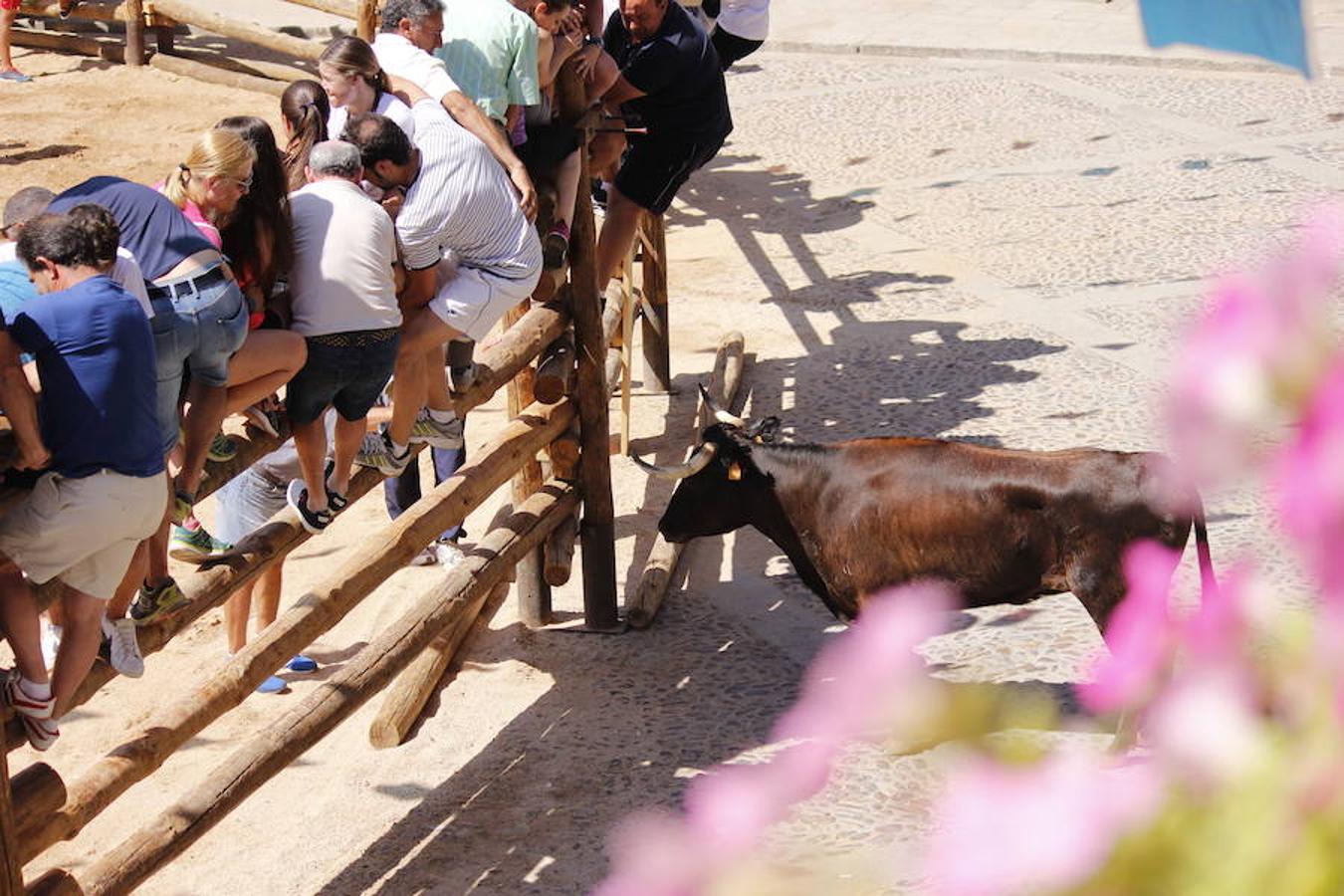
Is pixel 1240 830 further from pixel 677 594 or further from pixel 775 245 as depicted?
pixel 775 245

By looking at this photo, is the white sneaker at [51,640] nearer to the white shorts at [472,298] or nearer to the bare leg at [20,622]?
the bare leg at [20,622]

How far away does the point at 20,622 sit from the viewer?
12.9ft

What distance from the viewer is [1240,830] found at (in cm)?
79

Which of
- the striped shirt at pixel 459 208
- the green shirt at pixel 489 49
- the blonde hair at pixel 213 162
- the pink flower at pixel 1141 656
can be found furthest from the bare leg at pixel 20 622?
the pink flower at pixel 1141 656

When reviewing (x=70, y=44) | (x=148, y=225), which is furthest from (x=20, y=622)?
(x=70, y=44)

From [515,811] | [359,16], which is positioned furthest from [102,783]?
[359,16]

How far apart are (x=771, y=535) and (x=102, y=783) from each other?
3.00 m

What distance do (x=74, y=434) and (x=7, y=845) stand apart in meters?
0.89

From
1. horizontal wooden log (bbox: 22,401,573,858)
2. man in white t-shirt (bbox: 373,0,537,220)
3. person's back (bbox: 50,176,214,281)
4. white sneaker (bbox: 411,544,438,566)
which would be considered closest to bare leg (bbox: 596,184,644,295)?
horizontal wooden log (bbox: 22,401,573,858)

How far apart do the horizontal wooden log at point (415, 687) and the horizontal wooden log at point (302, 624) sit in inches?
16.2

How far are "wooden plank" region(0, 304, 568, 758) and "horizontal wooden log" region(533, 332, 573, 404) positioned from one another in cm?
19

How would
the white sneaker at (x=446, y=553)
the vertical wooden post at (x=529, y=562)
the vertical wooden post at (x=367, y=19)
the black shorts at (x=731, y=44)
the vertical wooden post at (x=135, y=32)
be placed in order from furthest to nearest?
the vertical wooden post at (x=135, y=32)
the black shorts at (x=731, y=44)
the vertical wooden post at (x=367, y=19)
the white sneaker at (x=446, y=553)
the vertical wooden post at (x=529, y=562)

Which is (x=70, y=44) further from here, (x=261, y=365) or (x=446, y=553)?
(x=261, y=365)

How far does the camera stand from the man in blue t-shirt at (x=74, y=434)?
151 inches
